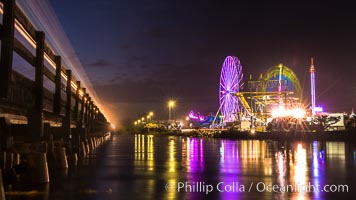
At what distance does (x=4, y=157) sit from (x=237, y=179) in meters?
6.63

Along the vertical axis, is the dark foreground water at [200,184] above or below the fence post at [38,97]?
below

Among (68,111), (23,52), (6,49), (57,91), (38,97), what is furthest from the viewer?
(68,111)

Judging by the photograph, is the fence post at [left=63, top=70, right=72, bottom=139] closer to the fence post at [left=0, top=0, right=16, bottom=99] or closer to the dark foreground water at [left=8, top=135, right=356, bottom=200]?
the dark foreground water at [left=8, top=135, right=356, bottom=200]

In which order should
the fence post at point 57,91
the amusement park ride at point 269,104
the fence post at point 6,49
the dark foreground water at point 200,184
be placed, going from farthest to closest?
the amusement park ride at point 269,104, the fence post at point 57,91, the dark foreground water at point 200,184, the fence post at point 6,49

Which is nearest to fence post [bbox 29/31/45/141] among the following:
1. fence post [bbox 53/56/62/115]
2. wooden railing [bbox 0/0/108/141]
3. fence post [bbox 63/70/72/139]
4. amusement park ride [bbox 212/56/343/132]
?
wooden railing [bbox 0/0/108/141]

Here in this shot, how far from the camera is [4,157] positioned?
36.0 feet

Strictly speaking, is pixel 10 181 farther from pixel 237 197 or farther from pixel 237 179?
pixel 237 179

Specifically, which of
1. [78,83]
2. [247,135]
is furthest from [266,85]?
[78,83]

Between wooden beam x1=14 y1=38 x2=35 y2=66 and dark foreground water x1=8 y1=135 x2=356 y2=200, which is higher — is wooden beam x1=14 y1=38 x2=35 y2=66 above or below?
above

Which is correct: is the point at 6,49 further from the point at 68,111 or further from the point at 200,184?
the point at 68,111

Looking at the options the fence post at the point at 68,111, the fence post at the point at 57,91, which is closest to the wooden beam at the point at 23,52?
the fence post at the point at 57,91

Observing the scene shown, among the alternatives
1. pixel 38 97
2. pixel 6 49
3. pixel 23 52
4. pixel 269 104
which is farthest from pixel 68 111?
pixel 269 104

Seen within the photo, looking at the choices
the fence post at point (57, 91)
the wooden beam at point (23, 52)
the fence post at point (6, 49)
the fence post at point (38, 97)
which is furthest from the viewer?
the fence post at point (57, 91)

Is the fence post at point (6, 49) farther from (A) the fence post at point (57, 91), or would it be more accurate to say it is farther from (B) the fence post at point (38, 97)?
(A) the fence post at point (57, 91)
